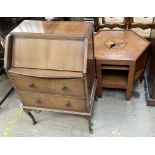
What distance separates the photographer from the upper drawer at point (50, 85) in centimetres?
125

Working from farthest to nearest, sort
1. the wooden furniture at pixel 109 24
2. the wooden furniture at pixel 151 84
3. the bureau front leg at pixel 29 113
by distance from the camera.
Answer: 1. the wooden furniture at pixel 109 24
2. the wooden furniture at pixel 151 84
3. the bureau front leg at pixel 29 113

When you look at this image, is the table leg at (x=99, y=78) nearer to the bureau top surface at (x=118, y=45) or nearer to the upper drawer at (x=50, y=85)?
the bureau top surface at (x=118, y=45)

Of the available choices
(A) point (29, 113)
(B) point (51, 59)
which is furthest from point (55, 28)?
(A) point (29, 113)

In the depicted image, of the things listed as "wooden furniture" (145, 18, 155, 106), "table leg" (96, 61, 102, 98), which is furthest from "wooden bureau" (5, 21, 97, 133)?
"wooden furniture" (145, 18, 155, 106)

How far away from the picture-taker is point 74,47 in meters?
1.19

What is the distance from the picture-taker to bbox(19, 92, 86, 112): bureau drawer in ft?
4.59

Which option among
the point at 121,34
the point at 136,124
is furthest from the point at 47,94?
the point at 121,34

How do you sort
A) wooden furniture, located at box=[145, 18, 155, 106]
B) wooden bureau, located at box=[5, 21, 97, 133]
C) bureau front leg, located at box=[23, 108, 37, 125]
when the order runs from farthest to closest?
wooden furniture, located at box=[145, 18, 155, 106] < bureau front leg, located at box=[23, 108, 37, 125] < wooden bureau, located at box=[5, 21, 97, 133]

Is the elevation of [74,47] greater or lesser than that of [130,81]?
greater

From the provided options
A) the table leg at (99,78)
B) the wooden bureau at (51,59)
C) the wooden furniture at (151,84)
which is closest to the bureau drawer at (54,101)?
the wooden bureau at (51,59)

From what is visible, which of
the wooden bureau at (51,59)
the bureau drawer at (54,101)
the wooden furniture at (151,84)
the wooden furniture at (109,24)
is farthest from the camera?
the wooden furniture at (109,24)

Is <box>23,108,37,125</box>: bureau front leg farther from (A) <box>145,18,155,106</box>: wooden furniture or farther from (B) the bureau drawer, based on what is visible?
(A) <box>145,18,155,106</box>: wooden furniture

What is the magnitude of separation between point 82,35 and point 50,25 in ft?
0.94
